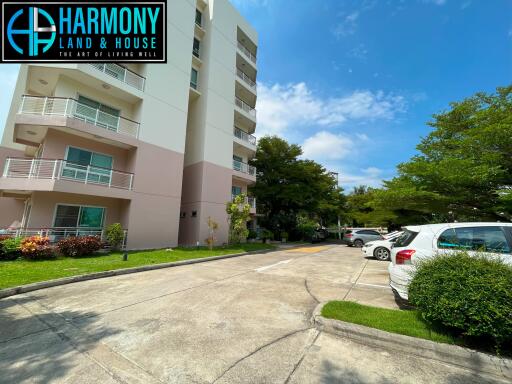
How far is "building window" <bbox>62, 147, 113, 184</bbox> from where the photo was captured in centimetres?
1151

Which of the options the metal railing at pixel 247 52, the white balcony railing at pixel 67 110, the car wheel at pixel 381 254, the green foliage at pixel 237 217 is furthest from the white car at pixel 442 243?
the metal railing at pixel 247 52

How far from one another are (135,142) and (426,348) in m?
14.5

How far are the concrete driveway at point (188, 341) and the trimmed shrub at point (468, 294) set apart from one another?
1.99ft

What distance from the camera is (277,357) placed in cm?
305

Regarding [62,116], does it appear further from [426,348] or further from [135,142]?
[426,348]

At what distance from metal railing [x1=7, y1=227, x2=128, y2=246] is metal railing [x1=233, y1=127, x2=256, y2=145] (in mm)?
12286

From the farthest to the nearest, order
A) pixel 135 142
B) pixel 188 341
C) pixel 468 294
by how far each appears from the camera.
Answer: pixel 135 142
pixel 188 341
pixel 468 294

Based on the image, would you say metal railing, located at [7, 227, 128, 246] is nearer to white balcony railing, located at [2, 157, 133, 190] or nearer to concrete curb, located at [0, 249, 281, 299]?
white balcony railing, located at [2, 157, 133, 190]

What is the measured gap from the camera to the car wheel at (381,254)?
12.2m

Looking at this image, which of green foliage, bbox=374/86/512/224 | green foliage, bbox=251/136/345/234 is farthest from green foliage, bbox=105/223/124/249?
green foliage, bbox=251/136/345/234

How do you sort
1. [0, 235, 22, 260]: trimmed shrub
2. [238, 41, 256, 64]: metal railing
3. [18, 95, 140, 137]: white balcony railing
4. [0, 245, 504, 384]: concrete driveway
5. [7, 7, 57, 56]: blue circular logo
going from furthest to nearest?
[238, 41, 256, 64]: metal railing → [18, 95, 140, 137]: white balcony railing → [0, 235, 22, 260]: trimmed shrub → [7, 7, 57, 56]: blue circular logo → [0, 245, 504, 384]: concrete driveway

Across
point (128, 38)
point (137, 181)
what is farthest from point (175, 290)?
point (137, 181)

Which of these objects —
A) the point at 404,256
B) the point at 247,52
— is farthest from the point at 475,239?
the point at 247,52

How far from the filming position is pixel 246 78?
897 inches
